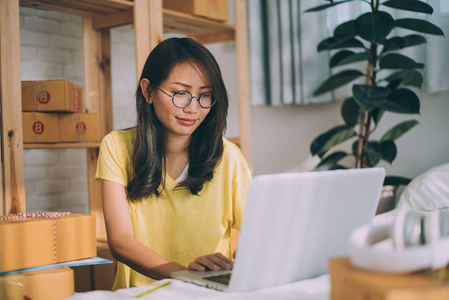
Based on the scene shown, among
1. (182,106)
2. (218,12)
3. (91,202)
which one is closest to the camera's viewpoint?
(182,106)

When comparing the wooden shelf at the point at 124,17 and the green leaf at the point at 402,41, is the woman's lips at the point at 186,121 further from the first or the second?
the green leaf at the point at 402,41

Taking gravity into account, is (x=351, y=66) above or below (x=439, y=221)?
above

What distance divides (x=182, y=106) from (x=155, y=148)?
163mm

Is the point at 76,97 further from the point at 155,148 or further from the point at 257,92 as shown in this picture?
the point at 257,92

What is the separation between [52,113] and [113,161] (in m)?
0.70

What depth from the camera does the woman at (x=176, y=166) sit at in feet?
4.74

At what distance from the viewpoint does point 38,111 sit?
1937 mm

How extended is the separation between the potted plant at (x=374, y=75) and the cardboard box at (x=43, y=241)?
1347mm

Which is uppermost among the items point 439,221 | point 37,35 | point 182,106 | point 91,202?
point 37,35

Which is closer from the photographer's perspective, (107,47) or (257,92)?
(107,47)

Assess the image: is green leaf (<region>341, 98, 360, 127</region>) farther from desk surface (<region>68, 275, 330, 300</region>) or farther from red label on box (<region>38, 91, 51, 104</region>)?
desk surface (<region>68, 275, 330, 300</region>)

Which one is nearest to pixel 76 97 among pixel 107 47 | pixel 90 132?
pixel 90 132

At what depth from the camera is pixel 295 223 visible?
80cm

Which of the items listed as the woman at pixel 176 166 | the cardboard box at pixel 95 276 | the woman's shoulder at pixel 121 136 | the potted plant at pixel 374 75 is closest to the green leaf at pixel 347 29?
the potted plant at pixel 374 75
